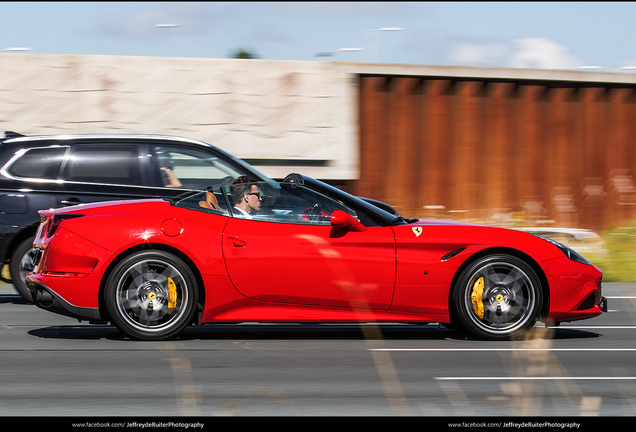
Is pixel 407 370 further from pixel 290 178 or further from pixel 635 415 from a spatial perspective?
pixel 290 178

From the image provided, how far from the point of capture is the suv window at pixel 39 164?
8438 mm

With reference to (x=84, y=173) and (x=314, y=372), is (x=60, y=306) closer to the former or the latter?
(x=314, y=372)

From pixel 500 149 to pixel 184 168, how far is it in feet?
25.5

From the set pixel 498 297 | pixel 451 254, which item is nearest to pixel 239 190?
pixel 451 254

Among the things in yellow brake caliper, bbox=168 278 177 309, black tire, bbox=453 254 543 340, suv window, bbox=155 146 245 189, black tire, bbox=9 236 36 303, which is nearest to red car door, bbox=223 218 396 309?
yellow brake caliper, bbox=168 278 177 309

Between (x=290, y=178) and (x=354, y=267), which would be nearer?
(x=354, y=267)

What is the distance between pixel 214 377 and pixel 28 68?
10489 mm

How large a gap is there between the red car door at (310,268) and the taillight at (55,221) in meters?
1.29

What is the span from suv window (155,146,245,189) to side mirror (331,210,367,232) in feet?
10.1

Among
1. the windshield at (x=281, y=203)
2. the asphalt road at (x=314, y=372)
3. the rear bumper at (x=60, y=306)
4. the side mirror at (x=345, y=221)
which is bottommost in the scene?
the asphalt road at (x=314, y=372)

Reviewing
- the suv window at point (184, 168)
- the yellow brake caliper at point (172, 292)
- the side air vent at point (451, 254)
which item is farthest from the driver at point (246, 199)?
the suv window at point (184, 168)

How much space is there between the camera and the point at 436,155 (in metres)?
14.4

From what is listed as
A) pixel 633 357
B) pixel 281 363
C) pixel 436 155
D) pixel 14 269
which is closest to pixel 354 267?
pixel 281 363

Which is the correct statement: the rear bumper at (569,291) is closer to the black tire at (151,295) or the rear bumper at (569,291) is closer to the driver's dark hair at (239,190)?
the driver's dark hair at (239,190)
